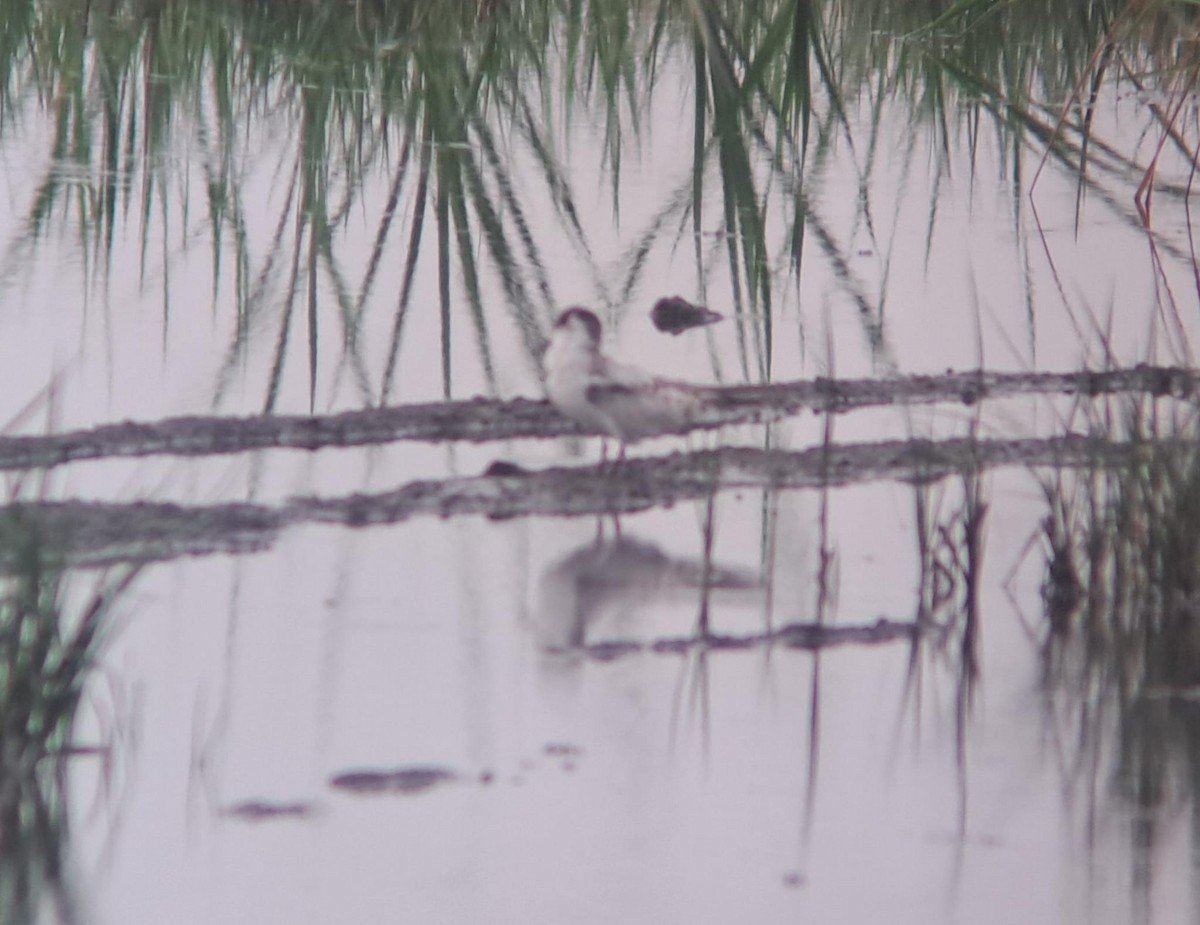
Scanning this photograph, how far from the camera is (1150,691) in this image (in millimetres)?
3629

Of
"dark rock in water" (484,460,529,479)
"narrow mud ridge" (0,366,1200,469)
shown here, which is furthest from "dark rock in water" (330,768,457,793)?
"dark rock in water" (484,460,529,479)

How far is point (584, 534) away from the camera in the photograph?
436 cm

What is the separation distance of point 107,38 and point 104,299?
15.5 ft

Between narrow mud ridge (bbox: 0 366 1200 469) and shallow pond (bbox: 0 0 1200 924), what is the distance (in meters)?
0.02

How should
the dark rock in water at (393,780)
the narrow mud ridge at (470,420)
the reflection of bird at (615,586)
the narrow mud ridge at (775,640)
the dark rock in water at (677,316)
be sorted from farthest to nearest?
the dark rock in water at (677,316) < the narrow mud ridge at (470,420) < the reflection of bird at (615,586) < the narrow mud ridge at (775,640) < the dark rock in water at (393,780)

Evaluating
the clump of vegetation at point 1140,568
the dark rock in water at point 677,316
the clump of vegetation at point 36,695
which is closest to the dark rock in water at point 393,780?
the clump of vegetation at point 36,695

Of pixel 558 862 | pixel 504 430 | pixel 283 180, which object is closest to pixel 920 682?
pixel 558 862

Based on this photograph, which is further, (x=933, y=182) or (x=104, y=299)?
(x=933, y=182)

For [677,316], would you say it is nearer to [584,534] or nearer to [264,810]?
[584,534]

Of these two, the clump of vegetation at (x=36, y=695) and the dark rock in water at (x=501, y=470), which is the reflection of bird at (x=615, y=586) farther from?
the clump of vegetation at (x=36, y=695)

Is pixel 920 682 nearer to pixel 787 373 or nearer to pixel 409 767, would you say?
pixel 409 767

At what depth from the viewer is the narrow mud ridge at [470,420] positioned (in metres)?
4.52

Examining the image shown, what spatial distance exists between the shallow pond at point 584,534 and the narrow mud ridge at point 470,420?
0.05ft

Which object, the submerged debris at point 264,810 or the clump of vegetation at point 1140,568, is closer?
the submerged debris at point 264,810
